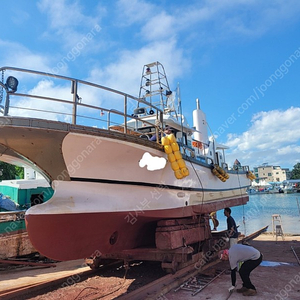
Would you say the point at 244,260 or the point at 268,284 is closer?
the point at 244,260

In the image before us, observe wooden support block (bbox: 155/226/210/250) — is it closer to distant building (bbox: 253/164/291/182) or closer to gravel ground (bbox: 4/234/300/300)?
gravel ground (bbox: 4/234/300/300)

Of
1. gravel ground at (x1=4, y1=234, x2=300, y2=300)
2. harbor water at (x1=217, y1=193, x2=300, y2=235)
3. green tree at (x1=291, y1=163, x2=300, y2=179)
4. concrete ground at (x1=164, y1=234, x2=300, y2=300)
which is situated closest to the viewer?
concrete ground at (x1=164, y1=234, x2=300, y2=300)

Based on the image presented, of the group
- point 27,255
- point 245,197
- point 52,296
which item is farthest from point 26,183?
point 245,197

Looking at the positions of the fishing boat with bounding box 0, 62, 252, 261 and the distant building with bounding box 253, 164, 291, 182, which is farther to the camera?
the distant building with bounding box 253, 164, 291, 182

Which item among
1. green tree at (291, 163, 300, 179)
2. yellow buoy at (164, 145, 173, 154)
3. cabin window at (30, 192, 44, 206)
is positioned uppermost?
green tree at (291, 163, 300, 179)

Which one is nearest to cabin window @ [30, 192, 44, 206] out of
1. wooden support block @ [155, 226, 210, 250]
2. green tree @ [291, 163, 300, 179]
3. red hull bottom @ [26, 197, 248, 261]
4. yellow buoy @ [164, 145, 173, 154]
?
red hull bottom @ [26, 197, 248, 261]

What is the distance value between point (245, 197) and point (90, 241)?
8.49 metres

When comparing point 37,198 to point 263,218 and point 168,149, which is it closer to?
point 168,149

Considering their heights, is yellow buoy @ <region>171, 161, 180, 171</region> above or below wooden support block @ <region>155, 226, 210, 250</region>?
above

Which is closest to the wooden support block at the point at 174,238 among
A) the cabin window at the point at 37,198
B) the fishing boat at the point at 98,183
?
the fishing boat at the point at 98,183

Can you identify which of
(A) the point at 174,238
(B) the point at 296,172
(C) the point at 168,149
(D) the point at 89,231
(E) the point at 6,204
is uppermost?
(B) the point at 296,172

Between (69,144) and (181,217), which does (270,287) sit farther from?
(69,144)

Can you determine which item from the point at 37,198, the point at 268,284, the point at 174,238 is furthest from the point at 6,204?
the point at 268,284

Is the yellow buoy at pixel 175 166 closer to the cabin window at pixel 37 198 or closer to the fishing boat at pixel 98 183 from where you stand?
the fishing boat at pixel 98 183
